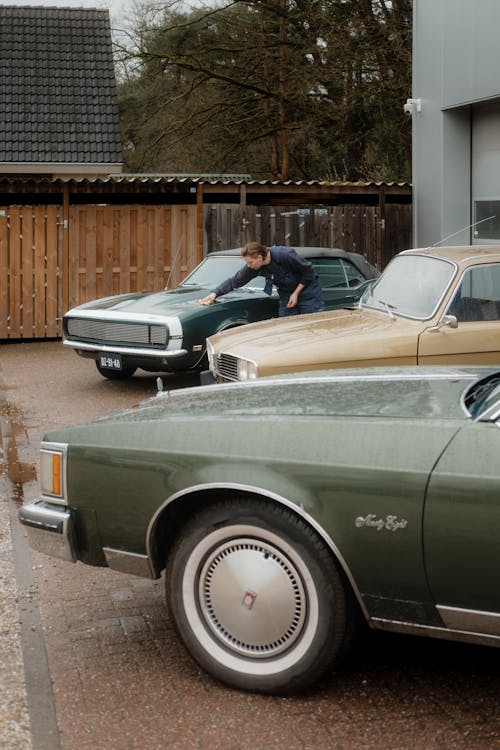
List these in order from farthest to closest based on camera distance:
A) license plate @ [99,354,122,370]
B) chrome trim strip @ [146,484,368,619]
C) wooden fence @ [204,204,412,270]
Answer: wooden fence @ [204,204,412,270] → license plate @ [99,354,122,370] → chrome trim strip @ [146,484,368,619]

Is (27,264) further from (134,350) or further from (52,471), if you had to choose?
(52,471)

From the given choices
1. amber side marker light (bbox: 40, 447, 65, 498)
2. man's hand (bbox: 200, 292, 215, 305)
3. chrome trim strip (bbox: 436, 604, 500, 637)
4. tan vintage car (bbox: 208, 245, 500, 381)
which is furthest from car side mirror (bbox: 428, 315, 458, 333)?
chrome trim strip (bbox: 436, 604, 500, 637)

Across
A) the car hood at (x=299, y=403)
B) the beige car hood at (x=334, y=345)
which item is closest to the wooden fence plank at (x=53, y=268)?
the beige car hood at (x=334, y=345)

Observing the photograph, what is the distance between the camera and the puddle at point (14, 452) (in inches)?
303

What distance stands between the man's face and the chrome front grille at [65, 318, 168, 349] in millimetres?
1169

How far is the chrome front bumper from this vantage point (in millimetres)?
4230

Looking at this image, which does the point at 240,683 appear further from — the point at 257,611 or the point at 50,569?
the point at 50,569

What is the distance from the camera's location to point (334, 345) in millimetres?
7504

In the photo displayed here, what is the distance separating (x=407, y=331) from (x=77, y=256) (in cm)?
1003

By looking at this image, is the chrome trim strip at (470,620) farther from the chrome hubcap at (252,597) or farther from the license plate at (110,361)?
the license plate at (110,361)

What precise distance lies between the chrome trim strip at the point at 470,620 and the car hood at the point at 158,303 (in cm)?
781

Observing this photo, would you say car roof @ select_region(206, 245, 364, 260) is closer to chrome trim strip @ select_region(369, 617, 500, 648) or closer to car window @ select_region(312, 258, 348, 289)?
car window @ select_region(312, 258, 348, 289)

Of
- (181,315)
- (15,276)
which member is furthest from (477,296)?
(15,276)

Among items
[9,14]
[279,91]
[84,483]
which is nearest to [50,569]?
[84,483]
